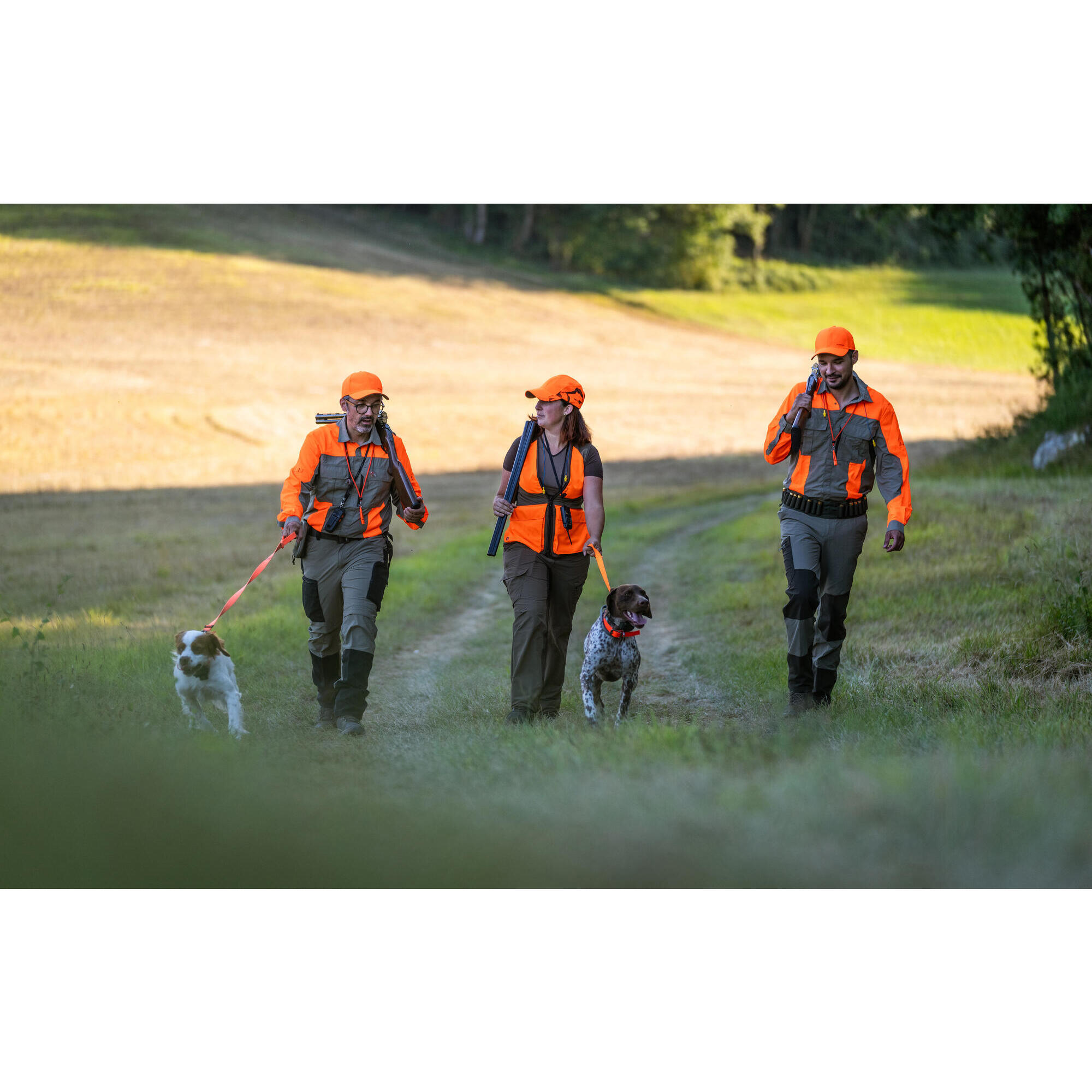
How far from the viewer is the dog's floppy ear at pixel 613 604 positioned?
26.2 feet

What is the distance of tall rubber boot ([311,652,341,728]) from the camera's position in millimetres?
8219

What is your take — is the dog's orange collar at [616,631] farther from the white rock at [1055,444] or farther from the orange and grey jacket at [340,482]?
the white rock at [1055,444]

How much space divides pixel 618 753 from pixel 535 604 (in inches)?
68.9

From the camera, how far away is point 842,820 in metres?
5.66

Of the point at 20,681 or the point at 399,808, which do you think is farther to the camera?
the point at 20,681

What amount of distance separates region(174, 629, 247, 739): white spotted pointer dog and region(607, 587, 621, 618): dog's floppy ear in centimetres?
278

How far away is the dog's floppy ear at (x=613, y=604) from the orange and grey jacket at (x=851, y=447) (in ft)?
4.83

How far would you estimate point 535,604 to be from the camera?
797cm

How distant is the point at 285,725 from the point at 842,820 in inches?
173

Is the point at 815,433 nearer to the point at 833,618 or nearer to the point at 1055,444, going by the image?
the point at 833,618

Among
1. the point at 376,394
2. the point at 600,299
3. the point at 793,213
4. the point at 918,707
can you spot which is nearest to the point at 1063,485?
the point at 918,707

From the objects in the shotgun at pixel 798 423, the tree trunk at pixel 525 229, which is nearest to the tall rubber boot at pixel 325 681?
the shotgun at pixel 798 423

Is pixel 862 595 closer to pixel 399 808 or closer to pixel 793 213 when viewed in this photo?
pixel 399 808

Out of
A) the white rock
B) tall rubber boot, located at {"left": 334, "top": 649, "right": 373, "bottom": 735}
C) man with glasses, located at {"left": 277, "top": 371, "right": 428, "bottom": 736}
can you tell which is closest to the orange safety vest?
man with glasses, located at {"left": 277, "top": 371, "right": 428, "bottom": 736}
